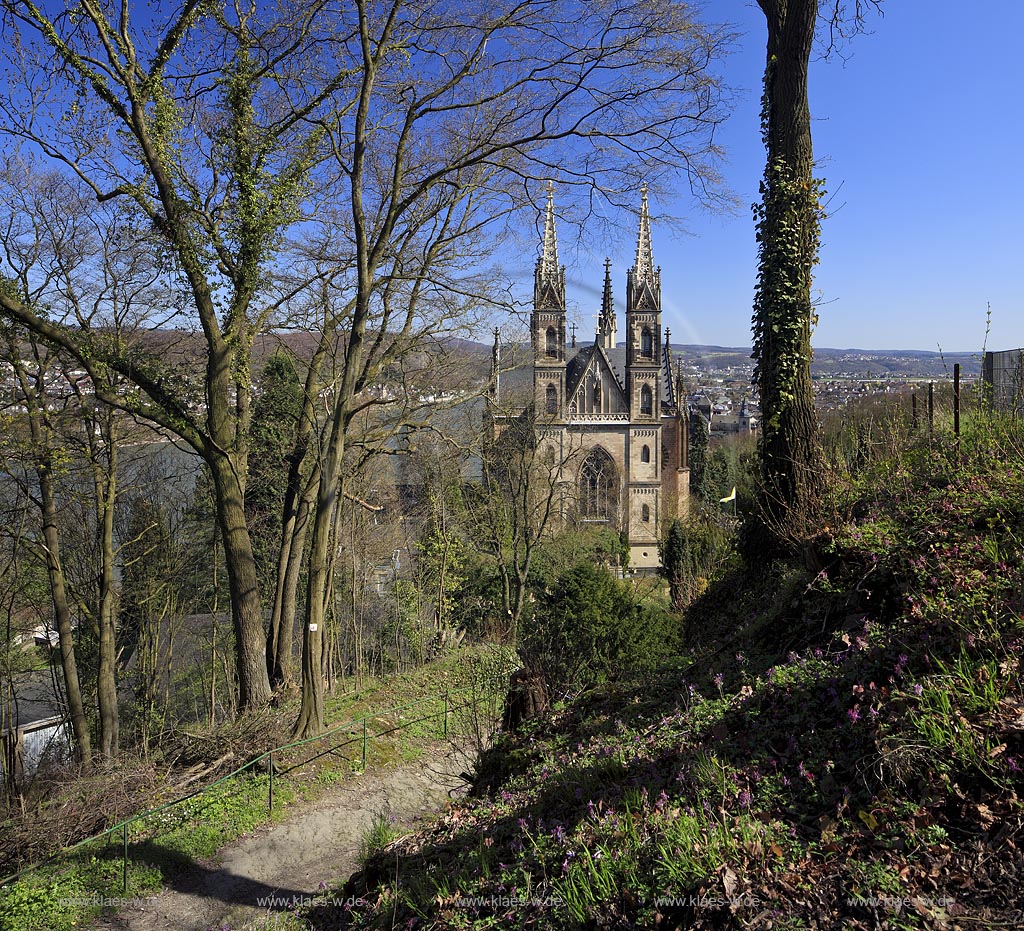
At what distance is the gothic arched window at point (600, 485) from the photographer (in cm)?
4138

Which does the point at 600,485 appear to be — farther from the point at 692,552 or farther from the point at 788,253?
the point at 788,253

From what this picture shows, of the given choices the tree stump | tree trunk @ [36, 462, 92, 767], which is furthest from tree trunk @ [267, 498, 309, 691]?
the tree stump

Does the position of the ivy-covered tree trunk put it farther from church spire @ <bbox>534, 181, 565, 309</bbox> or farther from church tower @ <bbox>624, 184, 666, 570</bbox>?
church tower @ <bbox>624, 184, 666, 570</bbox>

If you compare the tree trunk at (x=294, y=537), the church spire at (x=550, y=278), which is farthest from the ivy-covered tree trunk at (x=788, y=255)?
the church spire at (x=550, y=278)

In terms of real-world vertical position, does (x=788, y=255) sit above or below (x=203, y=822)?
above

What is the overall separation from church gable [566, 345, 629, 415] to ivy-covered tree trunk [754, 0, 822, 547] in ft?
123

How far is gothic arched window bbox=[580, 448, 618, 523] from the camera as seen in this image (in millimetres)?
41375

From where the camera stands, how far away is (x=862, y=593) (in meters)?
4.72

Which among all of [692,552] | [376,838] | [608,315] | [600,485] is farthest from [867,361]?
[608,315]

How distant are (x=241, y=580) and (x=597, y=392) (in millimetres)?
37590

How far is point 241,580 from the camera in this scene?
30.1 feet

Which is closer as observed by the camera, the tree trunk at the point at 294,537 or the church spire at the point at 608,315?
the tree trunk at the point at 294,537

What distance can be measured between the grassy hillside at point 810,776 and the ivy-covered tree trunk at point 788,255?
1762 millimetres

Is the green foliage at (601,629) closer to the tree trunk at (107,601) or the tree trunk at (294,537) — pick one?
the tree trunk at (294,537)
